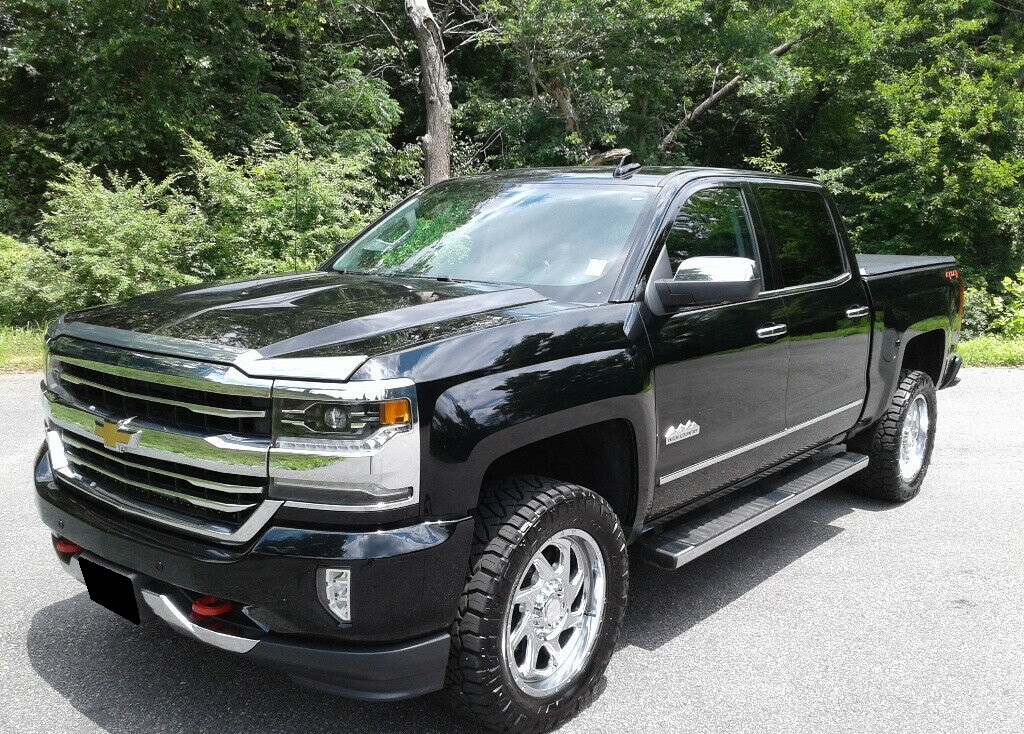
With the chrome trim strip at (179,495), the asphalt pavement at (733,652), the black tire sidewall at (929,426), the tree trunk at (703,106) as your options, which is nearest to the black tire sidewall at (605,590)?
the asphalt pavement at (733,652)

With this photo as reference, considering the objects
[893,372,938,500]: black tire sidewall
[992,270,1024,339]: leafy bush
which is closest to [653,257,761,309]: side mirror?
[893,372,938,500]: black tire sidewall

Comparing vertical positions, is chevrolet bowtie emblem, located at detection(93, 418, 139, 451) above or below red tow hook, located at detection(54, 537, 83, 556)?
above

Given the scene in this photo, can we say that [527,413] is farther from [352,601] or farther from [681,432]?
[681,432]

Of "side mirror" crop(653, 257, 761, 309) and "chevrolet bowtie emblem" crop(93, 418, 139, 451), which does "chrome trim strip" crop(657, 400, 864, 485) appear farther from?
"chevrolet bowtie emblem" crop(93, 418, 139, 451)

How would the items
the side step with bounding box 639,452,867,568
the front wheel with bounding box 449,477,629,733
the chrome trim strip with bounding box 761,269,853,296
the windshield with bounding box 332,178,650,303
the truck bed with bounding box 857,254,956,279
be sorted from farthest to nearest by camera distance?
the truck bed with bounding box 857,254,956,279, the chrome trim strip with bounding box 761,269,853,296, the windshield with bounding box 332,178,650,303, the side step with bounding box 639,452,867,568, the front wheel with bounding box 449,477,629,733

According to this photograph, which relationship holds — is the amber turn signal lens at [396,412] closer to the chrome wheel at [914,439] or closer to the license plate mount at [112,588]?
the license plate mount at [112,588]

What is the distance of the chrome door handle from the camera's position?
3.97 meters

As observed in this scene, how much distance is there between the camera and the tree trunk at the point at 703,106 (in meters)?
20.2

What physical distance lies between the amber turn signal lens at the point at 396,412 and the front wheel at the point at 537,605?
476mm

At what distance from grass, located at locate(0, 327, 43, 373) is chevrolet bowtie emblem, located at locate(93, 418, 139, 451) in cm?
765

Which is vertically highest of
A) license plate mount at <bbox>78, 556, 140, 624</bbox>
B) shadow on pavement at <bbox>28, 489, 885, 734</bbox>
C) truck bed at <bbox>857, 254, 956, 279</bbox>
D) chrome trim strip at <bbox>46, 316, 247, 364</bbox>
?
chrome trim strip at <bbox>46, 316, 247, 364</bbox>

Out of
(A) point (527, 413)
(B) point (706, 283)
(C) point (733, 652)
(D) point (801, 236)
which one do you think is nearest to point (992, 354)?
(D) point (801, 236)

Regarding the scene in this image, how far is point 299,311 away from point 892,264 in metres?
4.06

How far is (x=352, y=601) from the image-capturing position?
243 cm
